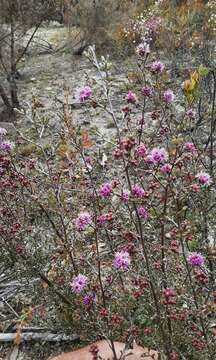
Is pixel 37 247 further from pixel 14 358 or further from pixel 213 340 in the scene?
pixel 213 340

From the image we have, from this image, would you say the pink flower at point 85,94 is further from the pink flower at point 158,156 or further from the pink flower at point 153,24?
the pink flower at point 153,24

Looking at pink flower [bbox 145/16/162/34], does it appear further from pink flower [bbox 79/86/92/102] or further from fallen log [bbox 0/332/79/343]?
pink flower [bbox 79/86/92/102]

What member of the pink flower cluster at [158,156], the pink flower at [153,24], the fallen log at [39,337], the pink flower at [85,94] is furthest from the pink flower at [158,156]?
the pink flower at [153,24]

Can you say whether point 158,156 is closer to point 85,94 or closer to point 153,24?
point 85,94

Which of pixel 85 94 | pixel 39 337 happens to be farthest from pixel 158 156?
pixel 39 337

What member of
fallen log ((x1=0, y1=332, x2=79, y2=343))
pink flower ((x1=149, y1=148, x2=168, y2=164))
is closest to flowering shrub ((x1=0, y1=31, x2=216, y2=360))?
pink flower ((x1=149, y1=148, x2=168, y2=164))

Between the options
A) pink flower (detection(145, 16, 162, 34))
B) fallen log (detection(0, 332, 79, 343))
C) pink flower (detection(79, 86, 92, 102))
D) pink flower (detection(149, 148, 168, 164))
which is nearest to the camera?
pink flower (detection(149, 148, 168, 164))

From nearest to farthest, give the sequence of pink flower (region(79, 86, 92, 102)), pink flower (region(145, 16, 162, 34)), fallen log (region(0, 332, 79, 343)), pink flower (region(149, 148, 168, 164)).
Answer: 1. pink flower (region(149, 148, 168, 164))
2. pink flower (region(79, 86, 92, 102))
3. fallen log (region(0, 332, 79, 343))
4. pink flower (region(145, 16, 162, 34))

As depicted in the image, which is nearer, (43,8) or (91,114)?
(91,114)

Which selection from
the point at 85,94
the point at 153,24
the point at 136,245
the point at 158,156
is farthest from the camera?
the point at 153,24

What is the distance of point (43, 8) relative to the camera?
8992mm

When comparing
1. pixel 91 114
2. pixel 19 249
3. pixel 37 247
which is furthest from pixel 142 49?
pixel 91 114

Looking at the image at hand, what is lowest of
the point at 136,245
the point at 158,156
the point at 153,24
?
the point at 136,245

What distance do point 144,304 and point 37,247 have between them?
0.97 m
